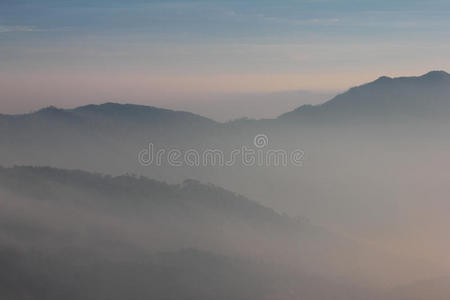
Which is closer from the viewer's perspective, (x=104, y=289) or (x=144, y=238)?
(x=104, y=289)

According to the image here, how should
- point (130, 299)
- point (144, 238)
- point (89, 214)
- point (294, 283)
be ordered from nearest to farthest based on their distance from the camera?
point (130, 299)
point (294, 283)
point (144, 238)
point (89, 214)

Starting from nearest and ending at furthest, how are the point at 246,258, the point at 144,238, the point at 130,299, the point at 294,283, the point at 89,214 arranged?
the point at 130,299 → the point at 294,283 → the point at 246,258 → the point at 144,238 → the point at 89,214

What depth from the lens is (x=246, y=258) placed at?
532 feet

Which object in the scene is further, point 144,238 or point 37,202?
point 37,202

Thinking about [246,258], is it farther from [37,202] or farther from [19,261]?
[37,202]

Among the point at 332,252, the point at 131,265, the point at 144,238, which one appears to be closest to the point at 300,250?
the point at 332,252

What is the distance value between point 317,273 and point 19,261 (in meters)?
78.6

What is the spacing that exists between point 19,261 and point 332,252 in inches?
4129

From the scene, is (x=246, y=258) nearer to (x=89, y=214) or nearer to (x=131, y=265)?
(x=131, y=265)

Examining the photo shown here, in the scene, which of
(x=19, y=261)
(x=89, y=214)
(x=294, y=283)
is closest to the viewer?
(x=19, y=261)

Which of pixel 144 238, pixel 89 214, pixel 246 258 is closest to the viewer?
pixel 246 258

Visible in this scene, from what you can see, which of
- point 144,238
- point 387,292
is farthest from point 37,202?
point 387,292

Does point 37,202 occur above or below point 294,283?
above

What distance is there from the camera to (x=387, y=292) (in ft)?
497
